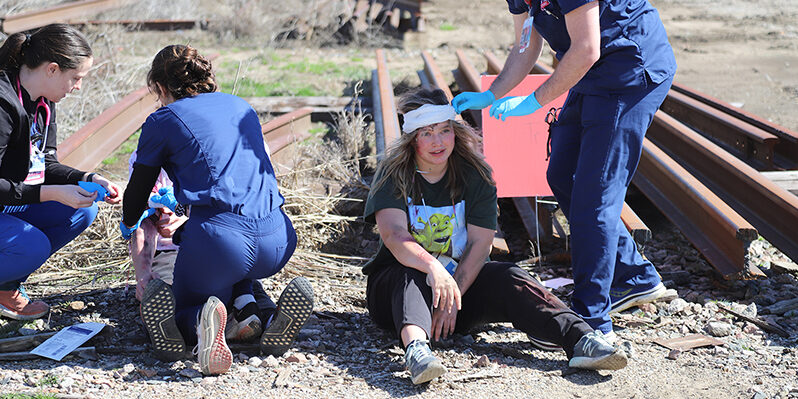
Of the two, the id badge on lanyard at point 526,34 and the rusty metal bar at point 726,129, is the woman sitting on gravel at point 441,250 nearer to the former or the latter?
the id badge on lanyard at point 526,34

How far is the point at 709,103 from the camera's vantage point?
779cm

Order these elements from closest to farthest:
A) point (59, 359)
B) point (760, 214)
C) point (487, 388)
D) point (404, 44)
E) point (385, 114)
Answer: point (487, 388), point (59, 359), point (760, 214), point (385, 114), point (404, 44)

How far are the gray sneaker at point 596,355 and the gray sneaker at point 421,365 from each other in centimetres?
60

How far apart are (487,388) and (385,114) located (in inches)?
164

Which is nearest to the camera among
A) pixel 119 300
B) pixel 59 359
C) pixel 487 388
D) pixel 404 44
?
pixel 487 388

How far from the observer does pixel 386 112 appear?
7188 mm

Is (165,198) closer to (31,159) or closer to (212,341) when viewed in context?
(31,159)

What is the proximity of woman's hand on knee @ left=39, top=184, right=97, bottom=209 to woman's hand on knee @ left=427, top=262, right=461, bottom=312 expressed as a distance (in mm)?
1669

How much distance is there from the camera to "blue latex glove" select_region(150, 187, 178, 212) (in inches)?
152

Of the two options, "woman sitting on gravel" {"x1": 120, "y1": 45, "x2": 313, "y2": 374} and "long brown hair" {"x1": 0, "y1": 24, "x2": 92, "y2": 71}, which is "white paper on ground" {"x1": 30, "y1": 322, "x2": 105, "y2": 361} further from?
"long brown hair" {"x1": 0, "y1": 24, "x2": 92, "y2": 71}

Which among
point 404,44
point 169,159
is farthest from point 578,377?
point 404,44

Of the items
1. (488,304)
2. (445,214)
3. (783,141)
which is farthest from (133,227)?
(783,141)

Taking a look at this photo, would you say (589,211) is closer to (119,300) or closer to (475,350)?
(475,350)

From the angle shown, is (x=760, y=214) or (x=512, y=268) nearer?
(x=512, y=268)
